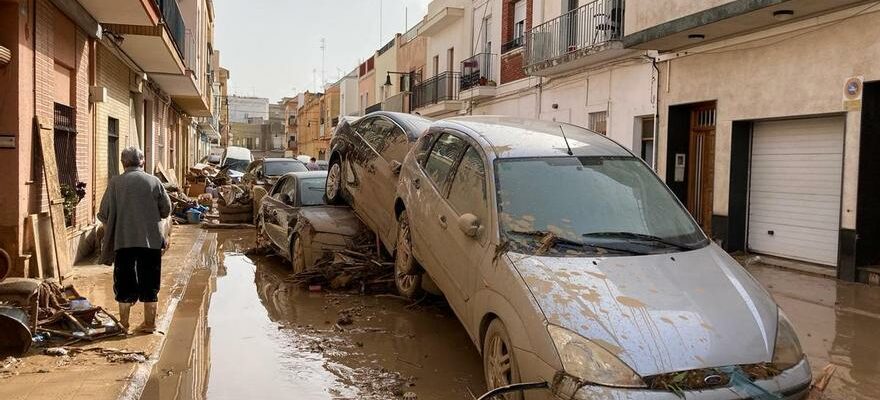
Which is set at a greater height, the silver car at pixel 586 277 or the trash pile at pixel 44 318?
the silver car at pixel 586 277

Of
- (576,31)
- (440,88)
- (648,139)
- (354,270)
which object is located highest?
(576,31)

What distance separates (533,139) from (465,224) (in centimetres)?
112

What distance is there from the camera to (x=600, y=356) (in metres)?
3.31

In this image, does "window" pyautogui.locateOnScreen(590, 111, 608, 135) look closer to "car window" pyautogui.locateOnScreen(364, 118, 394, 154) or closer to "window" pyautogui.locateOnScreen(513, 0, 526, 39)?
"window" pyautogui.locateOnScreen(513, 0, 526, 39)

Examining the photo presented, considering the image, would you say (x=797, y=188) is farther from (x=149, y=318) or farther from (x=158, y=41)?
(x=158, y=41)

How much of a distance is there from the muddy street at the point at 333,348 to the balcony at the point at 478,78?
13.7m

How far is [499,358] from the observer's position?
3.97 m

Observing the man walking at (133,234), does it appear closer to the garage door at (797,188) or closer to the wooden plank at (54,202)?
the wooden plank at (54,202)

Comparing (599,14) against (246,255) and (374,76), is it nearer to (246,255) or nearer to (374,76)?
(246,255)

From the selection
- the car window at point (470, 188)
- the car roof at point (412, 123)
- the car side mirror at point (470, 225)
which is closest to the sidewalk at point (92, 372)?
the car side mirror at point (470, 225)

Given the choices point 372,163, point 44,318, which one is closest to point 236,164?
point 372,163

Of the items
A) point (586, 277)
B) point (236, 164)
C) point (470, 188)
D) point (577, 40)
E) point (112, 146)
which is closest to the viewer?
point (586, 277)

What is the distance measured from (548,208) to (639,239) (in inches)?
24.3

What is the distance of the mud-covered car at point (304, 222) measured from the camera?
808 centimetres
